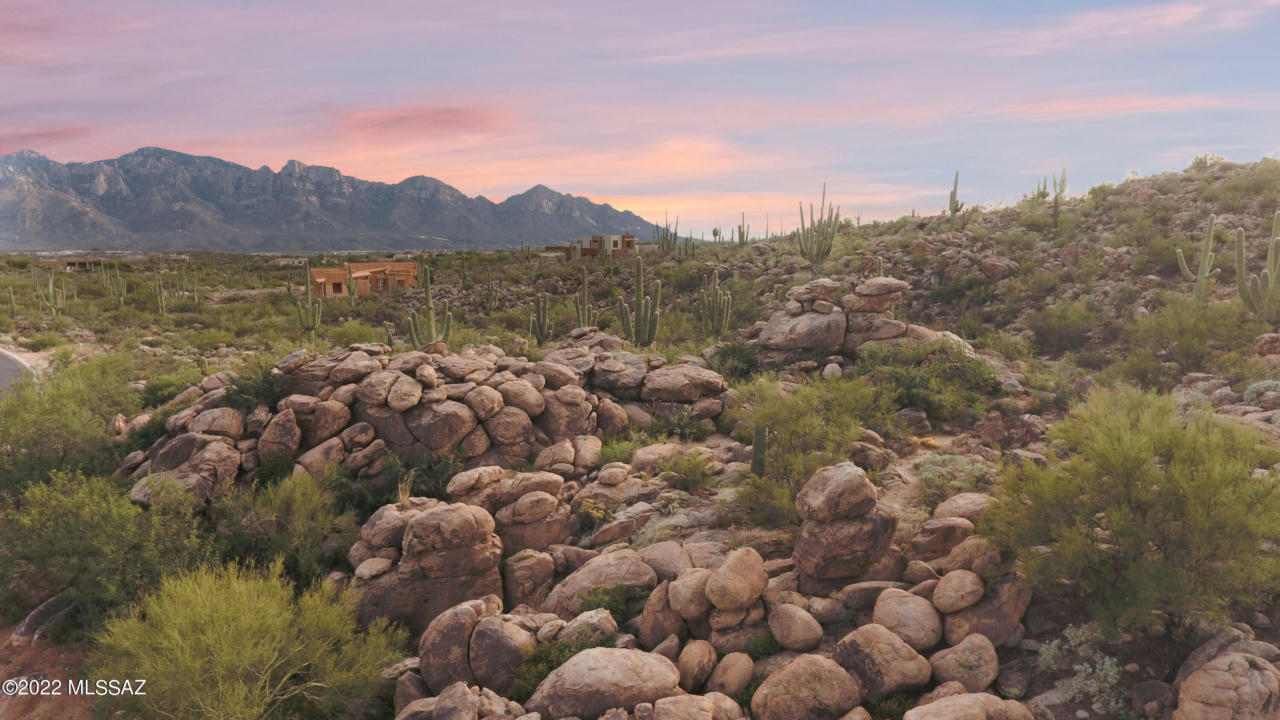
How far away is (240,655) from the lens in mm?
7469

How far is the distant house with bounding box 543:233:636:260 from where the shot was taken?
1907 inches

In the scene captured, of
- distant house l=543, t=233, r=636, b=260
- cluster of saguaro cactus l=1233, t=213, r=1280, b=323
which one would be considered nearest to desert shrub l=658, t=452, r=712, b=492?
cluster of saguaro cactus l=1233, t=213, r=1280, b=323

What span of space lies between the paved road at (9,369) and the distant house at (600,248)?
3151cm

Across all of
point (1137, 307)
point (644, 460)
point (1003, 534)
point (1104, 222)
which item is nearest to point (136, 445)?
point (644, 460)

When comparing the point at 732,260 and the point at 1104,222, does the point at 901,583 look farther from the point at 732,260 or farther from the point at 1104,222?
the point at 732,260

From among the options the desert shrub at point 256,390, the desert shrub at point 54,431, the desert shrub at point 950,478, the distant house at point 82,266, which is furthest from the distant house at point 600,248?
the distant house at point 82,266

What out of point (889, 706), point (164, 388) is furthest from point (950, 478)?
point (164, 388)

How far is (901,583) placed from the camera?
821 cm

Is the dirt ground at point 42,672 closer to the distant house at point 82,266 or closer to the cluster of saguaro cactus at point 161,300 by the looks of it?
the cluster of saguaro cactus at point 161,300

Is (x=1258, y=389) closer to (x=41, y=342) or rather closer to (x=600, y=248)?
(x=41, y=342)

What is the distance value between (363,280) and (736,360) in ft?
116

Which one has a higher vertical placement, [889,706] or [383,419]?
[383,419]

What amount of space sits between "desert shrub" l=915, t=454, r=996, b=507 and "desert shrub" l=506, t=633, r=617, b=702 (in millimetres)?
5518

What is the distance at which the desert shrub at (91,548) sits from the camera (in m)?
9.72
